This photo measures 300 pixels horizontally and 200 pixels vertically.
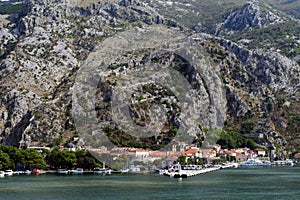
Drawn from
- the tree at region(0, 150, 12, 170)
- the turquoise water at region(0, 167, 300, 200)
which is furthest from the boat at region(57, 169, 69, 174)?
the turquoise water at region(0, 167, 300, 200)

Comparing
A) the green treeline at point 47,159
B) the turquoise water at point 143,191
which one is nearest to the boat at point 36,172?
the green treeline at point 47,159

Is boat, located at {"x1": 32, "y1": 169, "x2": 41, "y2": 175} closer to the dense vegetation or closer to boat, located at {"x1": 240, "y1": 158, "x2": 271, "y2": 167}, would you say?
the dense vegetation

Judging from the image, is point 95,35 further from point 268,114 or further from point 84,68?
point 268,114

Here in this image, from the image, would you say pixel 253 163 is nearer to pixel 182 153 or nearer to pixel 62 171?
pixel 182 153

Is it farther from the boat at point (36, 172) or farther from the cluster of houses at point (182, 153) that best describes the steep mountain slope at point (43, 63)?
the boat at point (36, 172)

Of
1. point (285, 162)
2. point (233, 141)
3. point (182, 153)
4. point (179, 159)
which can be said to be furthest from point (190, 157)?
point (285, 162)
